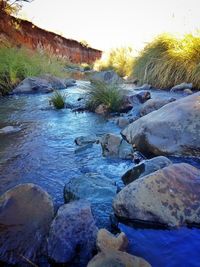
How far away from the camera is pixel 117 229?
179 cm

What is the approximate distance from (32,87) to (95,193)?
20.1 ft

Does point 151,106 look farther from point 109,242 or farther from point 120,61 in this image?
point 120,61

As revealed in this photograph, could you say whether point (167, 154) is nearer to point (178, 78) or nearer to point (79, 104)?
point (79, 104)

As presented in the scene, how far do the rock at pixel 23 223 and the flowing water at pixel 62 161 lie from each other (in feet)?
0.88

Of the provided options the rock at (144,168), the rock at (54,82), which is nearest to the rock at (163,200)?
the rock at (144,168)

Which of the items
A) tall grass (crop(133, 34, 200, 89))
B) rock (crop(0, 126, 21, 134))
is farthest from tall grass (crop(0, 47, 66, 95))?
rock (crop(0, 126, 21, 134))

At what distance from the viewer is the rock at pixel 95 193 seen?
6.41 feet

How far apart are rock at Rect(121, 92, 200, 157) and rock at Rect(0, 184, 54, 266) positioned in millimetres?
1387

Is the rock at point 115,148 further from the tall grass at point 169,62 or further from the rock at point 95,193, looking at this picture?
the tall grass at point 169,62

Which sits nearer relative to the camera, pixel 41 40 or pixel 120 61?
pixel 120 61

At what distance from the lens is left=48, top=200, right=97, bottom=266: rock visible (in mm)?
1541

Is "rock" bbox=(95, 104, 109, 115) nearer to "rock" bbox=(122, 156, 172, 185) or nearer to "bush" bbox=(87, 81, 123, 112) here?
"bush" bbox=(87, 81, 123, 112)

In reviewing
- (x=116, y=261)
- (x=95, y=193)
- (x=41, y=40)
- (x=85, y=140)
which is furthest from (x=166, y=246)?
(x=41, y=40)

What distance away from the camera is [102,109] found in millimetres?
5176
